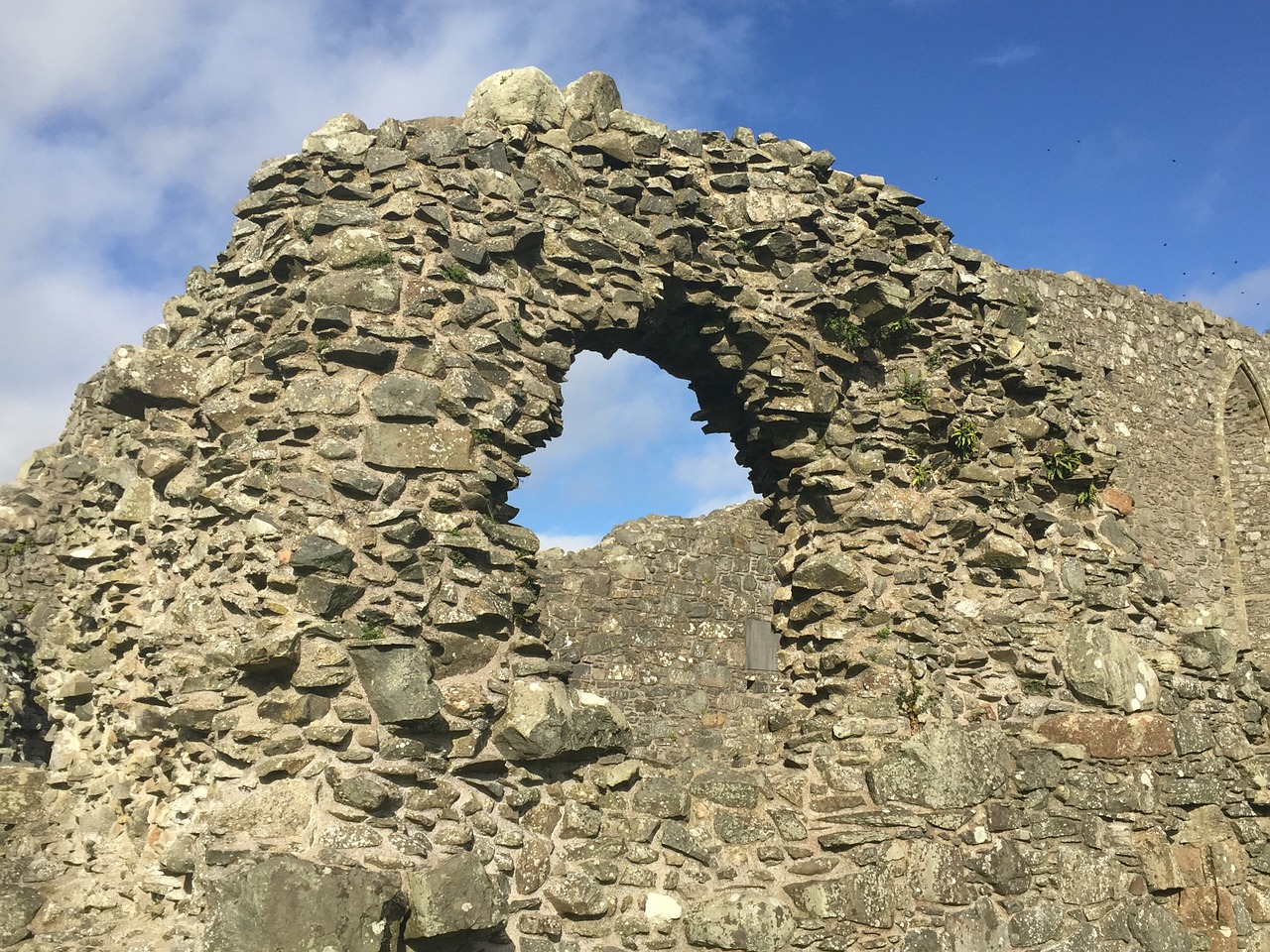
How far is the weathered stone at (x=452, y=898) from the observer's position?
4.01 m

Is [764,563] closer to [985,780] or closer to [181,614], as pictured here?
[985,780]

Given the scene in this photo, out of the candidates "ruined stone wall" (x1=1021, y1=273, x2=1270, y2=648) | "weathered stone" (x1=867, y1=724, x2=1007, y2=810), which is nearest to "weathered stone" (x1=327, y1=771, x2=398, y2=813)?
"weathered stone" (x1=867, y1=724, x2=1007, y2=810)

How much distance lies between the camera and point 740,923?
16.4 feet

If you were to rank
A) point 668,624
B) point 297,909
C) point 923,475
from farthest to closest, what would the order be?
1. point 668,624
2. point 923,475
3. point 297,909

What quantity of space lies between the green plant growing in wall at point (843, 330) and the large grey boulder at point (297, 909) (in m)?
4.06

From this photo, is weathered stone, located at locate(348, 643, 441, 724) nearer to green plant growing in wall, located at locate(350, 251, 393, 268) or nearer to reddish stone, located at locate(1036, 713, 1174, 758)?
green plant growing in wall, located at locate(350, 251, 393, 268)

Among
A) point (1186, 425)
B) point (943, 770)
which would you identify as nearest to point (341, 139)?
point (943, 770)

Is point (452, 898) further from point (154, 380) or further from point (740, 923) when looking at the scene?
point (154, 380)

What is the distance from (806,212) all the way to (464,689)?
353 centimetres

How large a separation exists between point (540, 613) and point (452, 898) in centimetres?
216

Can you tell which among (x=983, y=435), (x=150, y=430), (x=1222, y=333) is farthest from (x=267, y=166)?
(x=1222, y=333)

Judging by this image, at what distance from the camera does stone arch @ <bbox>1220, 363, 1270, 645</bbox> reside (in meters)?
18.1

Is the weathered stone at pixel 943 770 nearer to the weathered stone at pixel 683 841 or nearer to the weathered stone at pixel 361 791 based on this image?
the weathered stone at pixel 683 841

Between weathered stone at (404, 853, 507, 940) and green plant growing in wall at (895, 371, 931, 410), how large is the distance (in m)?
3.80
